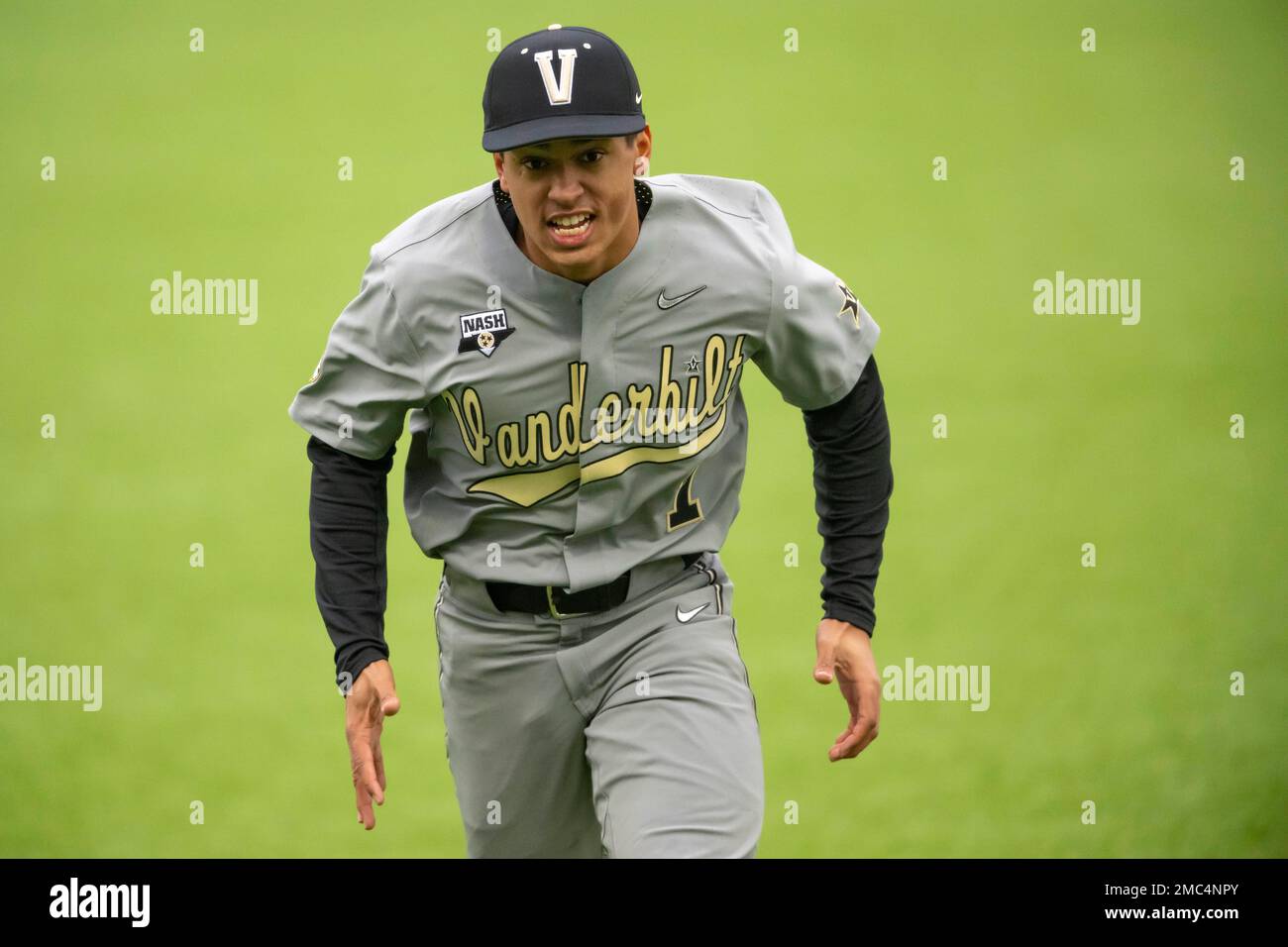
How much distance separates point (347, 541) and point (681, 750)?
67 cm

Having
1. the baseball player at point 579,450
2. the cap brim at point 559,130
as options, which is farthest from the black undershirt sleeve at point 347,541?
the cap brim at point 559,130

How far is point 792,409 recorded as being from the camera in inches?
233

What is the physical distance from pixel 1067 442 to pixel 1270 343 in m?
0.97

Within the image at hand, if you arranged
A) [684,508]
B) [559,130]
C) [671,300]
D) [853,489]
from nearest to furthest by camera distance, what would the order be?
1. [559,130]
2. [671,300]
3. [684,508]
4. [853,489]

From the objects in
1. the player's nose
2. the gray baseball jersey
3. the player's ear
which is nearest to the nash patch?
the gray baseball jersey

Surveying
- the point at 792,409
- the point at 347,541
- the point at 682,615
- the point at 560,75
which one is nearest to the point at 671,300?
the point at 560,75

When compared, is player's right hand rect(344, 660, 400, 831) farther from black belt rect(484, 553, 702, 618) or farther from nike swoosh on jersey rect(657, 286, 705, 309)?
nike swoosh on jersey rect(657, 286, 705, 309)

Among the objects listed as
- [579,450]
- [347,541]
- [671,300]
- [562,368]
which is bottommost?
[347,541]

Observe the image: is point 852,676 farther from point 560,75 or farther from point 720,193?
point 560,75

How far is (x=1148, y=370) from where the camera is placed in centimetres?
596

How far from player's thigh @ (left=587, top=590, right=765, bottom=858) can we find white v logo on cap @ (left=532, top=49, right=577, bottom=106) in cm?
87

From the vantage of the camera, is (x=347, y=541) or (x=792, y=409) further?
(x=792, y=409)

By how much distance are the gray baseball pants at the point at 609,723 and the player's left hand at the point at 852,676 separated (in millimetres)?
176

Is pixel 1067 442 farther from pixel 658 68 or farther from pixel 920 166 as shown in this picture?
pixel 658 68
